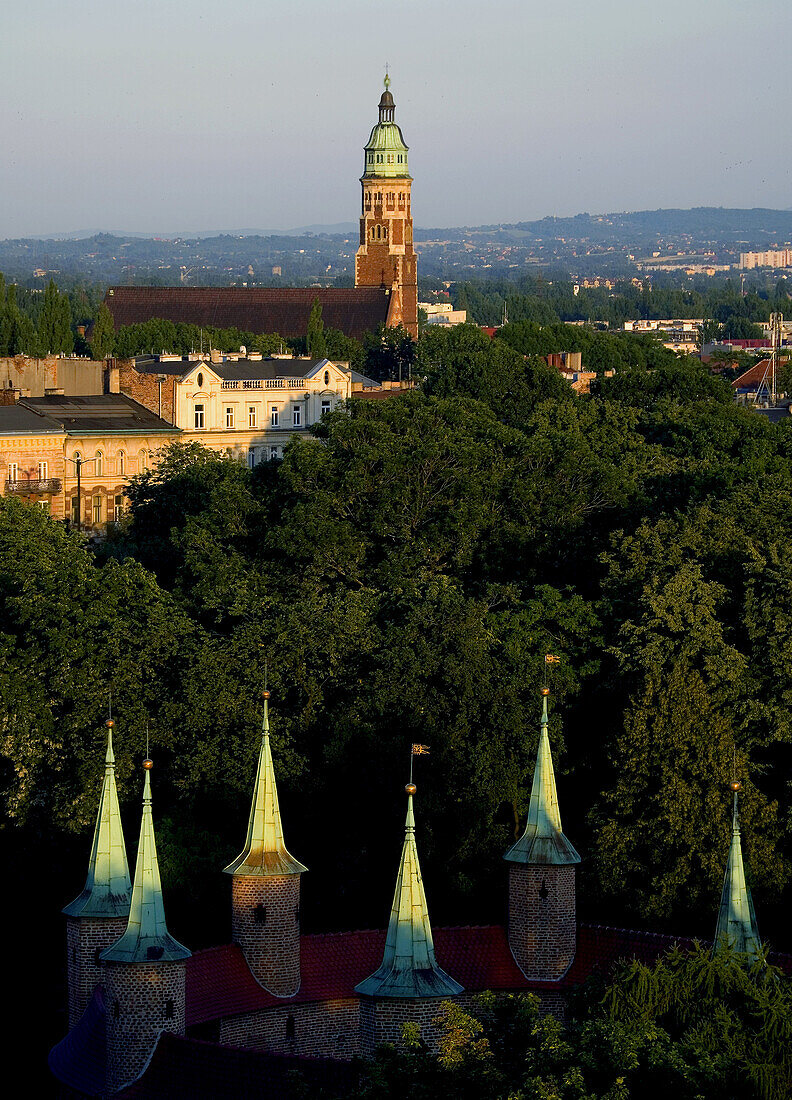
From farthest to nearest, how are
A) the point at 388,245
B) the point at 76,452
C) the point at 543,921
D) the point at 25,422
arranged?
the point at 388,245
the point at 76,452
the point at 25,422
the point at 543,921

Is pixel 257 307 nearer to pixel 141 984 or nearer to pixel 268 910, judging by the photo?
pixel 268 910

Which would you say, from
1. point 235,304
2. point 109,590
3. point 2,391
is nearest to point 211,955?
point 109,590

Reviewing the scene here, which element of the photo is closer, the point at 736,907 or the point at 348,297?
the point at 736,907

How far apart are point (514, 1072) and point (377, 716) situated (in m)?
19.7

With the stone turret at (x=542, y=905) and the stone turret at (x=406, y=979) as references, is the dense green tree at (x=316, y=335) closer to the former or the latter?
the stone turret at (x=542, y=905)

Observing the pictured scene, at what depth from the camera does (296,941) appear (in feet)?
125

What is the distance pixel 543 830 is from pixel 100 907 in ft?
24.1

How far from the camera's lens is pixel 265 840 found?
3847cm

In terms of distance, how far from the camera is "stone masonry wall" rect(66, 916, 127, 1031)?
1483 inches

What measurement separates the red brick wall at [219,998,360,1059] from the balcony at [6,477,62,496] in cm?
4645

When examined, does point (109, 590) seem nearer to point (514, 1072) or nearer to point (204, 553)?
point (204, 553)

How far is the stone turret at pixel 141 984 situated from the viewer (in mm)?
34625

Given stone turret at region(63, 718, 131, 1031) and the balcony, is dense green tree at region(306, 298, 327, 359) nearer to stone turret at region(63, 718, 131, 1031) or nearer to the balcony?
the balcony

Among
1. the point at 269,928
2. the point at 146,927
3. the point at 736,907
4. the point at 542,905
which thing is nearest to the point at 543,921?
the point at 542,905
